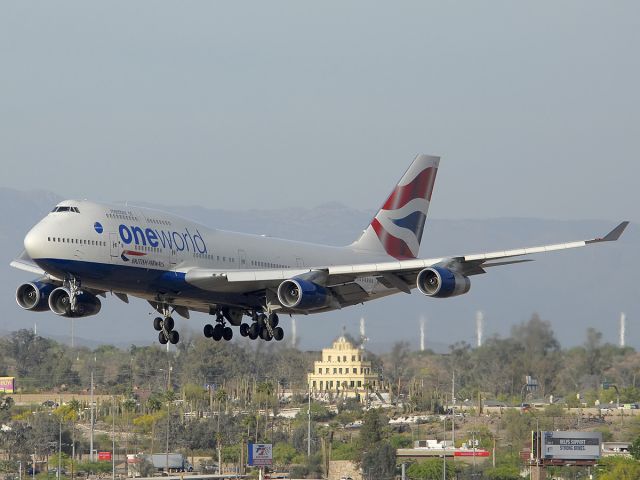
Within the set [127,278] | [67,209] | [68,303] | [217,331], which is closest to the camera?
[67,209]

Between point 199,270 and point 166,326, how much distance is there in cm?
551

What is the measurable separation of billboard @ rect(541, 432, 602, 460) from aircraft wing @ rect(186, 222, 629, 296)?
6637 cm

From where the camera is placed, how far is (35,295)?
68812 mm

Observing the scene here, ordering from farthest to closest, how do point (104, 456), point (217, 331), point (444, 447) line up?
point (104, 456)
point (444, 447)
point (217, 331)

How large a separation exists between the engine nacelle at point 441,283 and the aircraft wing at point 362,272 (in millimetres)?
553

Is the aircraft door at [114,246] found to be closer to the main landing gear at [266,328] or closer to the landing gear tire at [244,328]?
the main landing gear at [266,328]

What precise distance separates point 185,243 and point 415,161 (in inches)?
918

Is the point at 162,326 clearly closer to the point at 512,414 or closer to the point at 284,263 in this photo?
the point at 284,263

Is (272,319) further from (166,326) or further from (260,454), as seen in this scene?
(260,454)

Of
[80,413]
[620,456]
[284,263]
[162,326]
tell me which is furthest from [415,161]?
[80,413]

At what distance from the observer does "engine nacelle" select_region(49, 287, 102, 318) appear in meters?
65.7

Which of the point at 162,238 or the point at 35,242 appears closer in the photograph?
the point at 35,242

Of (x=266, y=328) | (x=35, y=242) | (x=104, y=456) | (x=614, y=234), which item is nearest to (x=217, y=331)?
(x=266, y=328)

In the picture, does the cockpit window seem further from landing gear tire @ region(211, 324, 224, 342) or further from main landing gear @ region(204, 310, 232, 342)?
landing gear tire @ region(211, 324, 224, 342)
